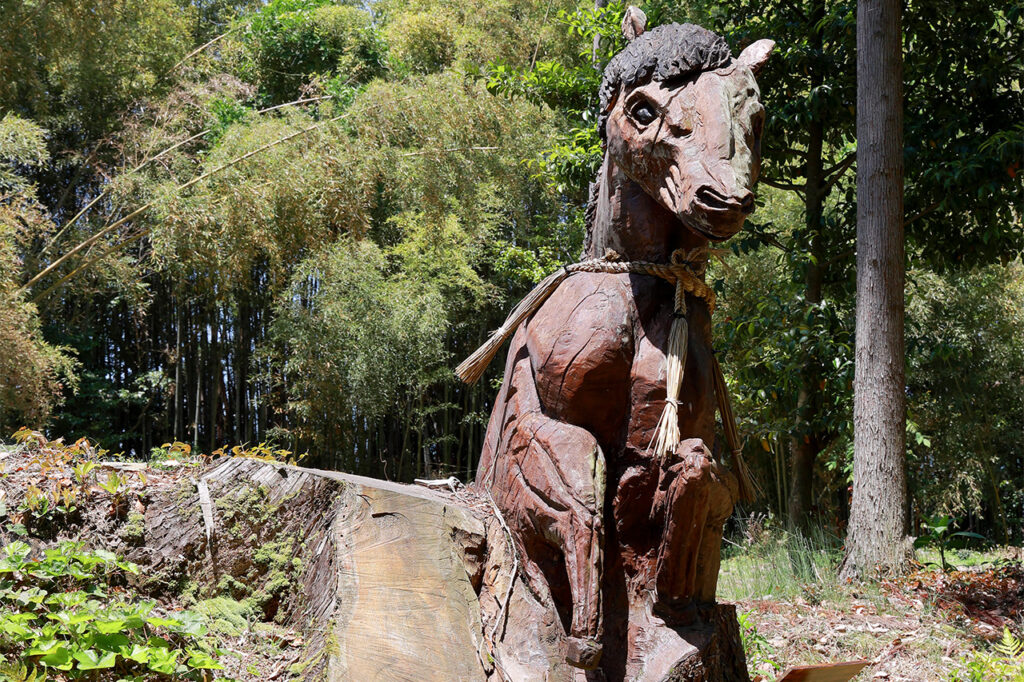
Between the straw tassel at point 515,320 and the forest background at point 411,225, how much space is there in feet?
10.5

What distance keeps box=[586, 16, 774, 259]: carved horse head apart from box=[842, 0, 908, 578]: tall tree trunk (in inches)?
112

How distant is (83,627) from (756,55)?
7.48ft

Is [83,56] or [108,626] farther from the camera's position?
[83,56]

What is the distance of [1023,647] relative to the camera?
3.00 m

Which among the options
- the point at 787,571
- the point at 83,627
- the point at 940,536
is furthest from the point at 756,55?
the point at 940,536

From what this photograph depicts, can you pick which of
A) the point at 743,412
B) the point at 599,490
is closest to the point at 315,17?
the point at 743,412

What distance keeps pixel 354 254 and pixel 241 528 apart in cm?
579

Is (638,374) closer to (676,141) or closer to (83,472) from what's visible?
(676,141)

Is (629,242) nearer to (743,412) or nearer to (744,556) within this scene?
(744,556)

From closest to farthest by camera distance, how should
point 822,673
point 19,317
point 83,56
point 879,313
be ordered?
point 822,673
point 879,313
point 19,317
point 83,56

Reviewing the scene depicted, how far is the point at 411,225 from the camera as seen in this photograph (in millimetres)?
8430

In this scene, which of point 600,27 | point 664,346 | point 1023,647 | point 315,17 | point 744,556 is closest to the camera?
point 664,346

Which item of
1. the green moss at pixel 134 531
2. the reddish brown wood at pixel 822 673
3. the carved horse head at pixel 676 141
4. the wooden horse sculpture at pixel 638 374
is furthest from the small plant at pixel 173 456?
the reddish brown wood at pixel 822 673

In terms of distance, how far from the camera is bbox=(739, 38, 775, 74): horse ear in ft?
6.93
